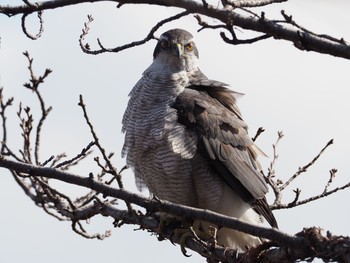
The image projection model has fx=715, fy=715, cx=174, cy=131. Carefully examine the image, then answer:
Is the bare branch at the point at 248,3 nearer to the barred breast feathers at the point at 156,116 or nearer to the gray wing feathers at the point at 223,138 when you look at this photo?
the barred breast feathers at the point at 156,116

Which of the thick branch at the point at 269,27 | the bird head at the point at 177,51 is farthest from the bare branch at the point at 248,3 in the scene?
the bird head at the point at 177,51

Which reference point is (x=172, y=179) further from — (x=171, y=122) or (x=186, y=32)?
(x=186, y=32)

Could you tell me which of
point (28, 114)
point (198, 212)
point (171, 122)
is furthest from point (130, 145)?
point (198, 212)

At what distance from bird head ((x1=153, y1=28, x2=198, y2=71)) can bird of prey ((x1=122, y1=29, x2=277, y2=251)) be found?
48cm

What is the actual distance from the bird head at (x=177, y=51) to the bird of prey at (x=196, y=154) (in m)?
0.48

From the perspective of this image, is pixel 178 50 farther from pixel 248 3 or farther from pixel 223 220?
pixel 223 220

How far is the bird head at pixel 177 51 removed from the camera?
739 centimetres

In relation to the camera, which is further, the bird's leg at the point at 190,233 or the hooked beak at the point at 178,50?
the hooked beak at the point at 178,50

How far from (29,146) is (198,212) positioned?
1.59m

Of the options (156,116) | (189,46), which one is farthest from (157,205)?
(189,46)

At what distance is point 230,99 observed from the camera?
23.1 ft

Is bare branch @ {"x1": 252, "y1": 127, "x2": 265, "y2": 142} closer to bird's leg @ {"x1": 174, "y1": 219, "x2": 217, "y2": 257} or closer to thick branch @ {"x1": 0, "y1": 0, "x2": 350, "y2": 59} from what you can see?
bird's leg @ {"x1": 174, "y1": 219, "x2": 217, "y2": 257}

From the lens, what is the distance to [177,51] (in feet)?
24.3

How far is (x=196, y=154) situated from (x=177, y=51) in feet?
4.76
